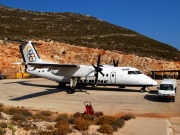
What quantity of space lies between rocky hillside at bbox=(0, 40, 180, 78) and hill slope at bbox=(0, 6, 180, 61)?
3.80m

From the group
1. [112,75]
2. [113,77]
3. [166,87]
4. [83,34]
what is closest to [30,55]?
[112,75]

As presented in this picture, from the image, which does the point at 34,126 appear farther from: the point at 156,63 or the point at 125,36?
the point at 125,36

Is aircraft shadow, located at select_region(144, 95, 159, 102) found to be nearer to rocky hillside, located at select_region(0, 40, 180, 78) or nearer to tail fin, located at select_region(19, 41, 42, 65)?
tail fin, located at select_region(19, 41, 42, 65)

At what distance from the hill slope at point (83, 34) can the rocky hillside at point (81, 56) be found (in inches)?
150

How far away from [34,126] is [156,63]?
46.3 m

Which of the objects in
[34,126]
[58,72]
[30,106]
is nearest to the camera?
[34,126]

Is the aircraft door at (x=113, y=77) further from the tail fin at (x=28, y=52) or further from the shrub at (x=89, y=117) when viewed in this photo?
the shrub at (x=89, y=117)

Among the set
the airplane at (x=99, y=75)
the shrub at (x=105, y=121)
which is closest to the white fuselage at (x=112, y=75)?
the airplane at (x=99, y=75)

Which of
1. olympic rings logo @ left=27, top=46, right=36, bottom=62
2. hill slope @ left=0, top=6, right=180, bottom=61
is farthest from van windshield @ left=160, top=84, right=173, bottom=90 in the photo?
hill slope @ left=0, top=6, right=180, bottom=61

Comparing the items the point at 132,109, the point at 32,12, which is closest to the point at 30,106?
the point at 132,109

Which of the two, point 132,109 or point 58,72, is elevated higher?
point 58,72

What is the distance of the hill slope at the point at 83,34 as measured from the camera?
63.6 meters

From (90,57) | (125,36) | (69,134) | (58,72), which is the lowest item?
(69,134)

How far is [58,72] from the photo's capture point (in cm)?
2881
